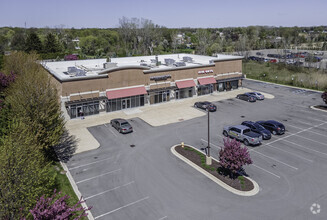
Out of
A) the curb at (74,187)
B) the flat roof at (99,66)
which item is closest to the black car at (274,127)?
the flat roof at (99,66)

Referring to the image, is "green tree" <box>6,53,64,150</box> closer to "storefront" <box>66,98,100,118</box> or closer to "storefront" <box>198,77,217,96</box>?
"storefront" <box>66,98,100,118</box>

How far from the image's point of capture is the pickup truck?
98.6 feet

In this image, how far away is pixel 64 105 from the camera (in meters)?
39.5

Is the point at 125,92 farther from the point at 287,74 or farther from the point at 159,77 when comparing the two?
the point at 287,74

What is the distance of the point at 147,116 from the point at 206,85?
694 inches

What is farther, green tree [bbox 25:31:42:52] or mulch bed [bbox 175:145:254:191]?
green tree [bbox 25:31:42:52]

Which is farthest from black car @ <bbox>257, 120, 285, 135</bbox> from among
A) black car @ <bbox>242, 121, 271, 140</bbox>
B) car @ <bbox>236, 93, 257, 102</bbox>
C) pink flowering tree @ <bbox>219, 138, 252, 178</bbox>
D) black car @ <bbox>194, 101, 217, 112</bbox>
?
car @ <bbox>236, 93, 257, 102</bbox>

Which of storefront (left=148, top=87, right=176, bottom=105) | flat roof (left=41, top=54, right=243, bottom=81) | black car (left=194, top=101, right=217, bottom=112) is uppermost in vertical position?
flat roof (left=41, top=54, right=243, bottom=81)

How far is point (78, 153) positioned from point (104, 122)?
10392 millimetres

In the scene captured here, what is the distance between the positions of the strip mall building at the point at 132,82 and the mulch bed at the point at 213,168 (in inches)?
690

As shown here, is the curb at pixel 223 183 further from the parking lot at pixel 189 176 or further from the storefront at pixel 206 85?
the storefront at pixel 206 85

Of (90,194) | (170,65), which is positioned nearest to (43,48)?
(170,65)

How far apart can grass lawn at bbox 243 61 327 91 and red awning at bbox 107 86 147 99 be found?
38.7 metres

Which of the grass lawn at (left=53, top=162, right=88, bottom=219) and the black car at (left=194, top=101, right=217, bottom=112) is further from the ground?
the black car at (left=194, top=101, right=217, bottom=112)
